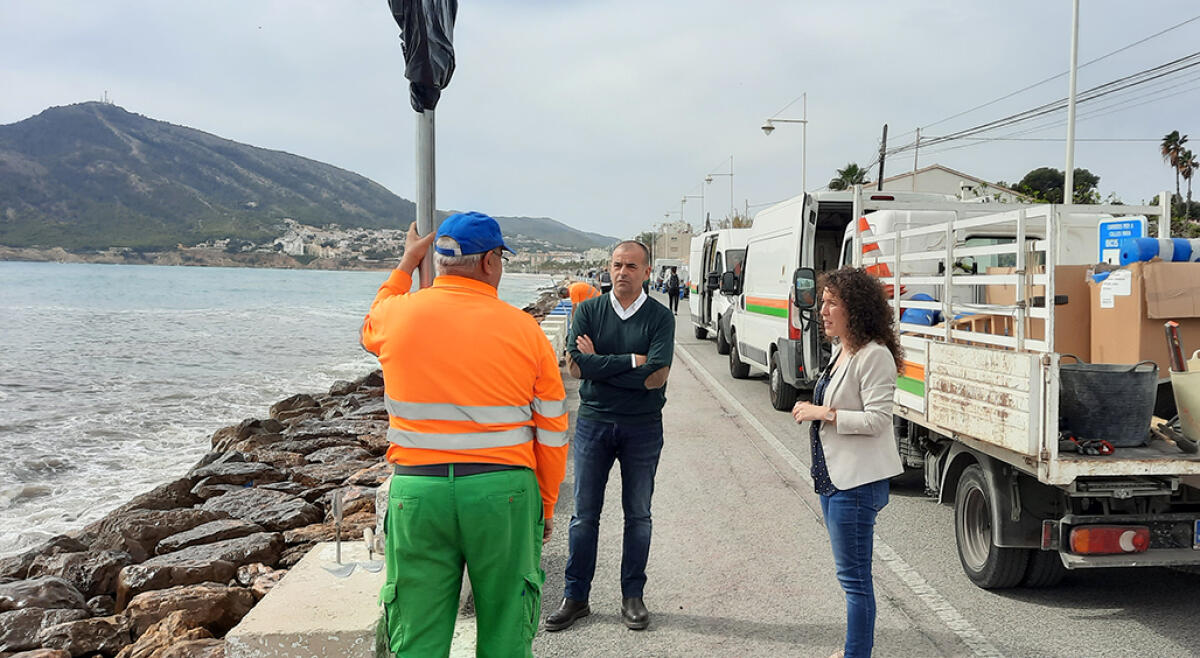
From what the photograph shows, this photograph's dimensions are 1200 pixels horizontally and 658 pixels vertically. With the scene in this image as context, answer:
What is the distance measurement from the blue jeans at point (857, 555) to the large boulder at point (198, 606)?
3.57 metres

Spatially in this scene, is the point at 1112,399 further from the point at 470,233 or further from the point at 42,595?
the point at 42,595

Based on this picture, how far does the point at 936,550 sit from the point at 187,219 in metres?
177

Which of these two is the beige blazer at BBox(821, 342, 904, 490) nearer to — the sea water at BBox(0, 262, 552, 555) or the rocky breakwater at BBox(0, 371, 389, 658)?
the rocky breakwater at BBox(0, 371, 389, 658)

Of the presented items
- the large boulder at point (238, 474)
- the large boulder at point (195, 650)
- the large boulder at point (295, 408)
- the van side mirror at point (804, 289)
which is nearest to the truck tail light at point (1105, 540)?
the van side mirror at point (804, 289)

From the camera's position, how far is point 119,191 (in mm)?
155625

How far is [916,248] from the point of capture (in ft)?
22.0

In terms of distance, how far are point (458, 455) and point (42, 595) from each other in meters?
4.80

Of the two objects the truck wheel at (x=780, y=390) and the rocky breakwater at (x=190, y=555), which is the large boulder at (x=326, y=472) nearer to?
the rocky breakwater at (x=190, y=555)

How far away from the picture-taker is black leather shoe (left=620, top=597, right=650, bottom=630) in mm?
4363

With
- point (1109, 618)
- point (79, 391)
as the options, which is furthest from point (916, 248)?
point (79, 391)

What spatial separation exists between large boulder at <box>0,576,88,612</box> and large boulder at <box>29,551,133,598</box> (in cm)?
37

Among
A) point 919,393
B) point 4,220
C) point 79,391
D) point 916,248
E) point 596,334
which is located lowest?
point 79,391

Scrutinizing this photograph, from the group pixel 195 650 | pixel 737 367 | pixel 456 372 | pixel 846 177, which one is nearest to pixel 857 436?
pixel 456 372

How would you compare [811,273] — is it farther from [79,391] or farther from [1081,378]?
[79,391]
